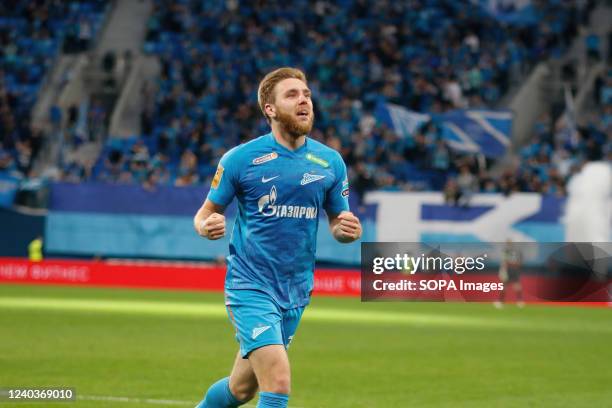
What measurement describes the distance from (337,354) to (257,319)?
10.4 metres

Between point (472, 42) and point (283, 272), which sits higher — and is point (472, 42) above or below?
above

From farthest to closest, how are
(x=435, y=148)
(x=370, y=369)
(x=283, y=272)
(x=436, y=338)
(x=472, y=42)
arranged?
(x=472, y=42) < (x=435, y=148) < (x=436, y=338) < (x=370, y=369) < (x=283, y=272)

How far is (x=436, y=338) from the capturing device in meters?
21.6

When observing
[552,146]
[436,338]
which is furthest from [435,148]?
[436,338]

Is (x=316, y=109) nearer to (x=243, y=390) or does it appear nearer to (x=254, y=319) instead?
(x=243, y=390)

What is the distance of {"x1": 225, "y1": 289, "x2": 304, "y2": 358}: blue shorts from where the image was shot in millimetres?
8055

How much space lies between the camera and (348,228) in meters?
8.30

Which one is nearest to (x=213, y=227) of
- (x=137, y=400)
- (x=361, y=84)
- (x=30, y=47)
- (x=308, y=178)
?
(x=308, y=178)

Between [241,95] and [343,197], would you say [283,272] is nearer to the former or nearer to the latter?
[343,197]

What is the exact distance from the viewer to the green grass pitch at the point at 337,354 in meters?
13.5

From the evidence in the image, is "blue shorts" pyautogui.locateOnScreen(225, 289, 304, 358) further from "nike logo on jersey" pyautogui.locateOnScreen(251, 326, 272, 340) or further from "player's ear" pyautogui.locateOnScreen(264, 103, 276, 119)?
"player's ear" pyautogui.locateOnScreen(264, 103, 276, 119)

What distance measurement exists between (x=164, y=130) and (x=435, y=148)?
910 cm

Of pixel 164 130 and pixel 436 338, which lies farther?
pixel 164 130

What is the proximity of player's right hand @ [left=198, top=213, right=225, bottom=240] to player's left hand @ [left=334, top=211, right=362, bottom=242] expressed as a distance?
0.82 m
